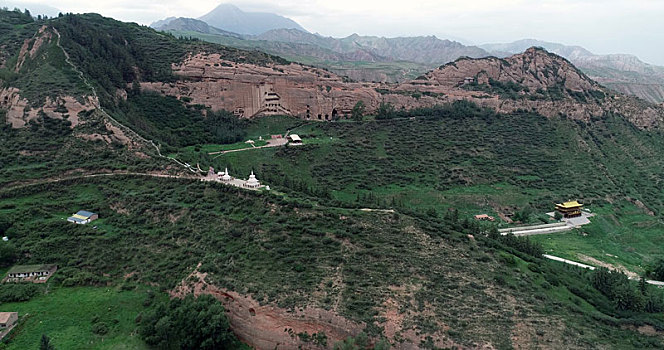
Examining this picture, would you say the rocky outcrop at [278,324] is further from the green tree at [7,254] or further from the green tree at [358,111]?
the green tree at [358,111]

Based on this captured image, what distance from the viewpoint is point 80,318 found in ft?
94.9

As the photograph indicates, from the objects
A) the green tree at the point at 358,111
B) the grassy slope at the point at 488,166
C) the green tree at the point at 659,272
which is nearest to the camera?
the green tree at the point at 659,272

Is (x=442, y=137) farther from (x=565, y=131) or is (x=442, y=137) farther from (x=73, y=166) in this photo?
(x=73, y=166)

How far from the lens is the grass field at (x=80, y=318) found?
26953mm

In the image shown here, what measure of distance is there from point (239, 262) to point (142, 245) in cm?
941

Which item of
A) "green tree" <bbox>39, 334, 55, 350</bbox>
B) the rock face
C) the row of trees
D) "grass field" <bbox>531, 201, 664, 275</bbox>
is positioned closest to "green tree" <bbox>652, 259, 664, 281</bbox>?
"grass field" <bbox>531, 201, 664, 275</bbox>

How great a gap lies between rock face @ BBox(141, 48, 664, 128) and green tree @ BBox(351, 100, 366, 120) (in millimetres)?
1340

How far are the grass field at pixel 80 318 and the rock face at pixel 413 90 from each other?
41.6m

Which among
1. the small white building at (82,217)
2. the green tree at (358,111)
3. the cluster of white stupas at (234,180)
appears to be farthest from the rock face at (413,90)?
the small white building at (82,217)

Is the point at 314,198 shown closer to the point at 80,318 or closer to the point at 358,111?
the point at 80,318

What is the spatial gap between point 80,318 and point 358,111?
163ft

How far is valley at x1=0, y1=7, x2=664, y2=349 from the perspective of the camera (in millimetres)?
26906

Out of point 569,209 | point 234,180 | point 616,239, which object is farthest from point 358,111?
point 616,239

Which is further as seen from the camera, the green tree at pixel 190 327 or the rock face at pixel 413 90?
the rock face at pixel 413 90
